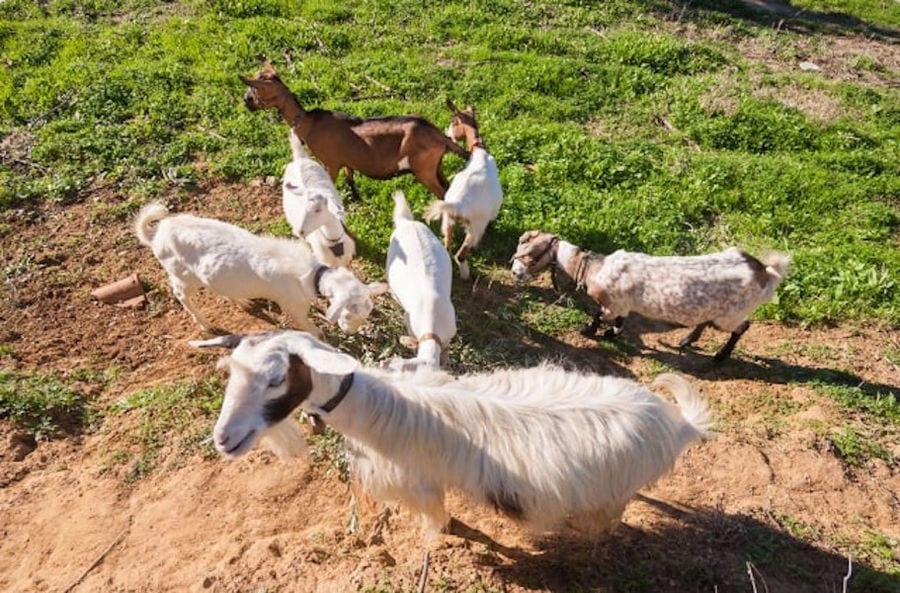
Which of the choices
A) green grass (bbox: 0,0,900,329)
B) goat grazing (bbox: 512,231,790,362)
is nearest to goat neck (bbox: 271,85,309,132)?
green grass (bbox: 0,0,900,329)

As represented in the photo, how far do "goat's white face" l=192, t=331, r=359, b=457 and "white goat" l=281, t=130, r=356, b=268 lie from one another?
2700mm

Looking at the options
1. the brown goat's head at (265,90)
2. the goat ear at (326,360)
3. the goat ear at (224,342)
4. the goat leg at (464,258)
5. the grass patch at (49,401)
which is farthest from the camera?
the brown goat's head at (265,90)

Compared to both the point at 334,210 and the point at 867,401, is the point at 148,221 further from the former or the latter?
the point at 867,401

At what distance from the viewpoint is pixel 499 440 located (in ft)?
12.3

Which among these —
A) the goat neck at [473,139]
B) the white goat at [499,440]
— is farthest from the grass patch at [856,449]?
the goat neck at [473,139]

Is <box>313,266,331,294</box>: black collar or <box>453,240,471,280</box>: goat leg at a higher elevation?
<box>313,266,331,294</box>: black collar

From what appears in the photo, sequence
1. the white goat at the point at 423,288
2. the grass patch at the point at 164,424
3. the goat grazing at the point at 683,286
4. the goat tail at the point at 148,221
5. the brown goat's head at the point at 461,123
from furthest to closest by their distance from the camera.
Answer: the brown goat's head at the point at 461,123, the goat tail at the point at 148,221, the goat grazing at the point at 683,286, the white goat at the point at 423,288, the grass patch at the point at 164,424

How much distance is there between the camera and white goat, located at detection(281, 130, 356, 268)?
5.93 meters

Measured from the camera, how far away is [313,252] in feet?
20.7

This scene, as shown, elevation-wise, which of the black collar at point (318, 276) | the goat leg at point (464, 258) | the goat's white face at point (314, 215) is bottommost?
the goat leg at point (464, 258)

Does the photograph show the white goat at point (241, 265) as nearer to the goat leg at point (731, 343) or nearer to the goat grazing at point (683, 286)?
the goat grazing at point (683, 286)

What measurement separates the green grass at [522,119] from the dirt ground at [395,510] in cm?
150

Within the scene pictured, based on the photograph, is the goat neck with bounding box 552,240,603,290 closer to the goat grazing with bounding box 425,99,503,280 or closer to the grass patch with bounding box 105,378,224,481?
the goat grazing with bounding box 425,99,503,280

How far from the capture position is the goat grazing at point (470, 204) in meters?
6.62
